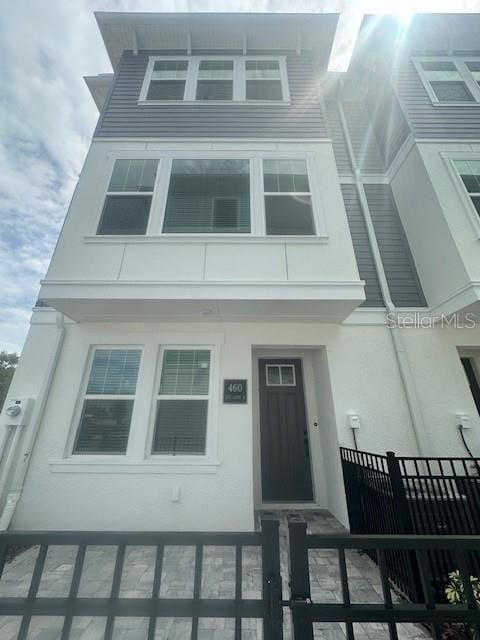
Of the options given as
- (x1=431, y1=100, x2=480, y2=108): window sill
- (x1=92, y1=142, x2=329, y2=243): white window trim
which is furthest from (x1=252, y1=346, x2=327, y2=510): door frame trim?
(x1=431, y1=100, x2=480, y2=108): window sill

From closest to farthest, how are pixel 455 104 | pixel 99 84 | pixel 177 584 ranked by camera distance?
pixel 177 584, pixel 455 104, pixel 99 84

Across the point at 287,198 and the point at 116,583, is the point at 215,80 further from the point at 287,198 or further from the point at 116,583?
the point at 116,583

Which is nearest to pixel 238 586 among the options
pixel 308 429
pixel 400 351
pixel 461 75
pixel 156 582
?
pixel 156 582

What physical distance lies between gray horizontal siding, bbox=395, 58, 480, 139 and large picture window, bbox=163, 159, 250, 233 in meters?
3.57

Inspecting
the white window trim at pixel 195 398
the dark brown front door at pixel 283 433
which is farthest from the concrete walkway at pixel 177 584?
the white window trim at pixel 195 398

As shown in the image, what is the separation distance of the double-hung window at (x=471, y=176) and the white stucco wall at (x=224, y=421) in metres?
2.12

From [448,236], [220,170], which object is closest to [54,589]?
[220,170]

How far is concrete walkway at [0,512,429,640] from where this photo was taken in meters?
1.86

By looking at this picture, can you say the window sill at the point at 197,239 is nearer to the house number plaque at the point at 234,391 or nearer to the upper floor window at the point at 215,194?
the upper floor window at the point at 215,194

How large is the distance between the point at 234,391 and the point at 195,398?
1.84ft

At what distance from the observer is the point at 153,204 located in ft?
13.0

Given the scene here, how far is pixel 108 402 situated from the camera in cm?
360

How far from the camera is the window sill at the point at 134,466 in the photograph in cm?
326

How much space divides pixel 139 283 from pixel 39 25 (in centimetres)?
547
